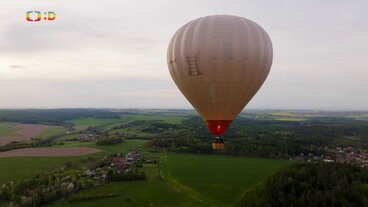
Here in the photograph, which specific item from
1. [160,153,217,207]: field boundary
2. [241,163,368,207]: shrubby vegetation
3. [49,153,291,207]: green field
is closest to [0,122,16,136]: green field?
[49,153,291,207]: green field

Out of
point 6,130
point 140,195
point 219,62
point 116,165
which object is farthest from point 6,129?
point 219,62

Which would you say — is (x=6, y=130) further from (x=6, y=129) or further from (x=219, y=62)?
(x=219, y=62)

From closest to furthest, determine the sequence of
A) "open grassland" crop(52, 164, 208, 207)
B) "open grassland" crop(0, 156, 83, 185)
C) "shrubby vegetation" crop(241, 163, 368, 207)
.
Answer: "open grassland" crop(52, 164, 208, 207) < "shrubby vegetation" crop(241, 163, 368, 207) < "open grassland" crop(0, 156, 83, 185)

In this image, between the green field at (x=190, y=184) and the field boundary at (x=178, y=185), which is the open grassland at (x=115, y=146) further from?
the field boundary at (x=178, y=185)

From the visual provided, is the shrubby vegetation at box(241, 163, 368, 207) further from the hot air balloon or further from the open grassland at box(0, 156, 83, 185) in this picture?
the open grassland at box(0, 156, 83, 185)

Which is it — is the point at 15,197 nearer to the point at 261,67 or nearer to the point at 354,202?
the point at 261,67

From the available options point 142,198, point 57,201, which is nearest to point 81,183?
point 57,201
